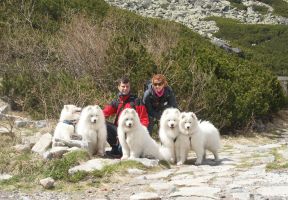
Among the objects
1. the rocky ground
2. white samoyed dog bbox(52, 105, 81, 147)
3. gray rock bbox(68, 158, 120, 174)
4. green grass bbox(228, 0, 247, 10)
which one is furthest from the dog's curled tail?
green grass bbox(228, 0, 247, 10)

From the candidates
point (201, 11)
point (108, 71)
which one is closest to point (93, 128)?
point (108, 71)

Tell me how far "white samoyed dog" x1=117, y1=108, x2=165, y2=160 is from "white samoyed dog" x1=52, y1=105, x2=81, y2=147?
83cm

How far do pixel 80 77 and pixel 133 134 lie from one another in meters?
5.21

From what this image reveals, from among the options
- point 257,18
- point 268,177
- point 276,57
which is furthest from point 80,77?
point 257,18

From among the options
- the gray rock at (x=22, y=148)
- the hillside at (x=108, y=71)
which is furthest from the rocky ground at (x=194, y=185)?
the hillside at (x=108, y=71)

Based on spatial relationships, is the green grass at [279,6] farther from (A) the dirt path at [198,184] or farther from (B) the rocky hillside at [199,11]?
(A) the dirt path at [198,184]

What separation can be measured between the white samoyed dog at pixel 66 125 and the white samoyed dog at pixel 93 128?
0.57 feet

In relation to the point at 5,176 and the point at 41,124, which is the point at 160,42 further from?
the point at 5,176

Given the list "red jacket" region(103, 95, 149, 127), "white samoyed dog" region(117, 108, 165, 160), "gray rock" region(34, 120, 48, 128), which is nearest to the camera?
"white samoyed dog" region(117, 108, 165, 160)

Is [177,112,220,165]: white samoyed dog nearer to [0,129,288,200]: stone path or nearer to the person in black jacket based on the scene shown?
[0,129,288,200]: stone path

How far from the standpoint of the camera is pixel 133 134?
7.40 m

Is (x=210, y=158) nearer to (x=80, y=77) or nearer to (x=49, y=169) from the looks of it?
(x=49, y=169)

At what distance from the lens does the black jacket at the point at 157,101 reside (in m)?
8.45

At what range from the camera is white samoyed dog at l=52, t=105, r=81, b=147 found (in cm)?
772
